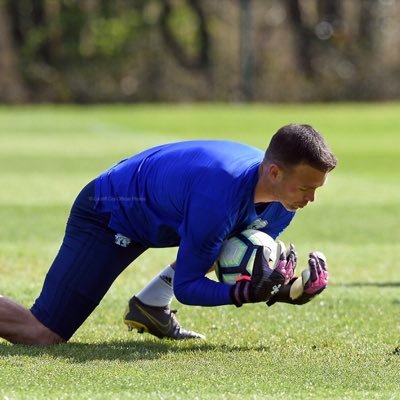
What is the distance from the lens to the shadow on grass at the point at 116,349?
7.66m

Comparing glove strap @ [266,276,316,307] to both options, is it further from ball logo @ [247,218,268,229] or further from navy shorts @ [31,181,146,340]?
navy shorts @ [31,181,146,340]

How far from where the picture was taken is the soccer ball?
756 centimetres

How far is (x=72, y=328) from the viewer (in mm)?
8234

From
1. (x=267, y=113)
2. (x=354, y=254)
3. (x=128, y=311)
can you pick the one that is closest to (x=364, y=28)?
(x=267, y=113)

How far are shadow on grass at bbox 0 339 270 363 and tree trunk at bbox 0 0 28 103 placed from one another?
153 feet

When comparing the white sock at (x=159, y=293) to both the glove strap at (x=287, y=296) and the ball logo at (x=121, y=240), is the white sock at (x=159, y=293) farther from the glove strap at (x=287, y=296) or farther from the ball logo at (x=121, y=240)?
the glove strap at (x=287, y=296)

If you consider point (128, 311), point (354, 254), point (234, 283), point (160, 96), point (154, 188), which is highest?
point (154, 188)

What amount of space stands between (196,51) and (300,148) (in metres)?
53.1

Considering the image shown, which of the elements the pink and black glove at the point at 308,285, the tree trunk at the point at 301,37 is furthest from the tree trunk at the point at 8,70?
the pink and black glove at the point at 308,285

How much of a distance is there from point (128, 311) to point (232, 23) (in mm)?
53224

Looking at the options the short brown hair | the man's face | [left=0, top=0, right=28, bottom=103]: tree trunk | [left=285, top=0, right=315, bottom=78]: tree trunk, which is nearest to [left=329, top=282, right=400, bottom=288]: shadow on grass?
the man's face

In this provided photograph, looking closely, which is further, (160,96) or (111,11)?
(111,11)

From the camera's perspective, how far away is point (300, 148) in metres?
7.12

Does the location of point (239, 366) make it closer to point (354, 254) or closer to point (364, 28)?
point (354, 254)
